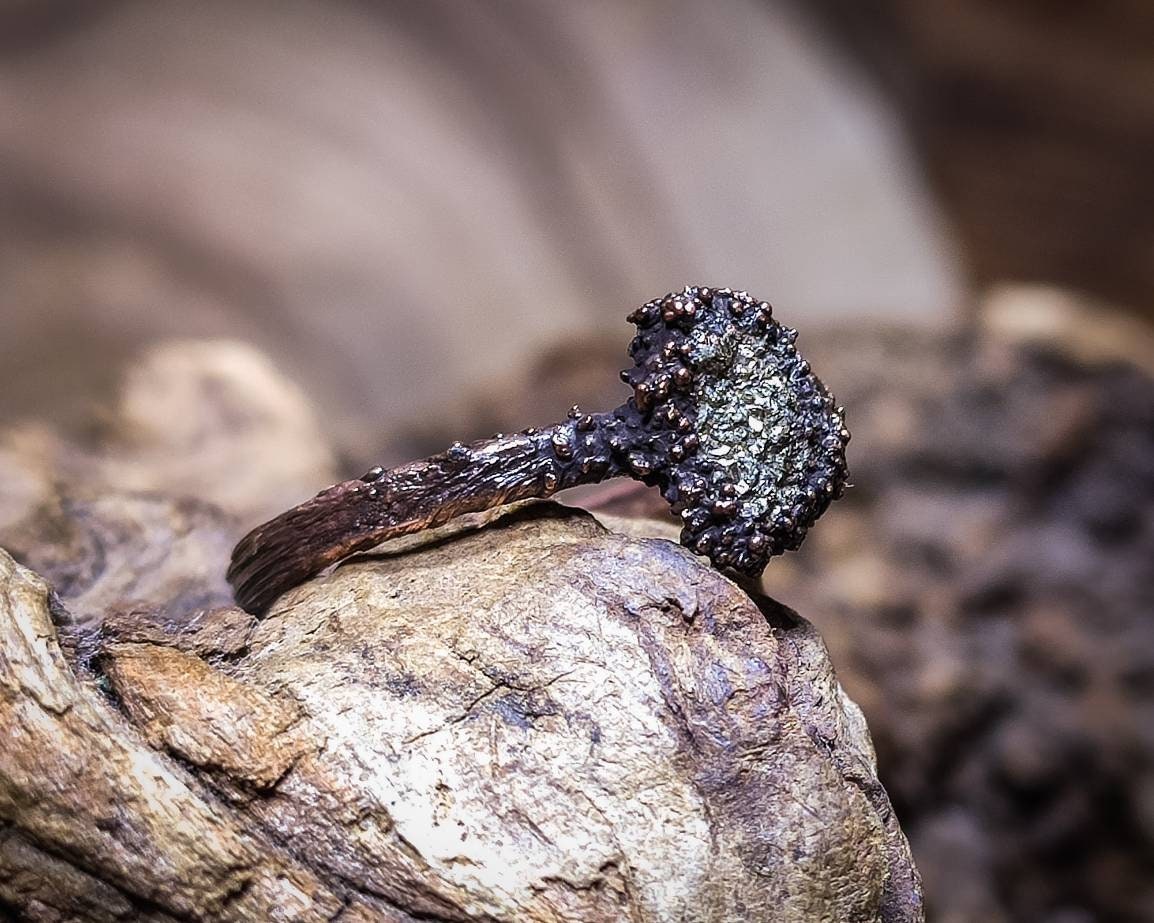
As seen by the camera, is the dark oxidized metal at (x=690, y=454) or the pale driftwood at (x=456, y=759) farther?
the dark oxidized metal at (x=690, y=454)

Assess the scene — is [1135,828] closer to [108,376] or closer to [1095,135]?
[1095,135]

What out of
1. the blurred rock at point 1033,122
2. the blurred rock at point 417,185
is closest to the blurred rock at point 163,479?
the blurred rock at point 417,185

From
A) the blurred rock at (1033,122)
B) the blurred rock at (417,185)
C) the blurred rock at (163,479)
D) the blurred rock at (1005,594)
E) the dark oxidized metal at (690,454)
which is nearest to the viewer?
the dark oxidized metal at (690,454)

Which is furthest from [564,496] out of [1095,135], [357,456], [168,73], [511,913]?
[1095,135]

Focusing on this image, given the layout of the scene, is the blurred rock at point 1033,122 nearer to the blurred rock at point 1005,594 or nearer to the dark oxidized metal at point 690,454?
the blurred rock at point 1005,594

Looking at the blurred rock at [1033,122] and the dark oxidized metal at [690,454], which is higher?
the blurred rock at [1033,122]

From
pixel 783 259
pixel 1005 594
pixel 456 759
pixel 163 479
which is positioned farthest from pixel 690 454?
pixel 783 259
